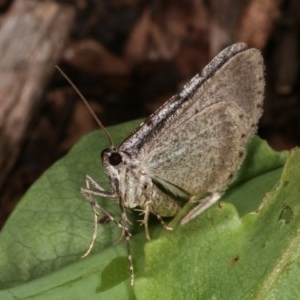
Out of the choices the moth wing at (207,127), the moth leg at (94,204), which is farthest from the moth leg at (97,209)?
the moth wing at (207,127)

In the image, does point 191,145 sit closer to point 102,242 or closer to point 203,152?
point 203,152

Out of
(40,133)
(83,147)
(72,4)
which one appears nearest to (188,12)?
(72,4)

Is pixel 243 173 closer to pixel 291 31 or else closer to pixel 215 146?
pixel 215 146

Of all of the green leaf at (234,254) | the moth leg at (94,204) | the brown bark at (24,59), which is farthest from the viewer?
the brown bark at (24,59)

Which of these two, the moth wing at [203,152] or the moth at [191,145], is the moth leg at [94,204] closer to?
the moth at [191,145]

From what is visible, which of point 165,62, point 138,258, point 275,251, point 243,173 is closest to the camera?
point 275,251

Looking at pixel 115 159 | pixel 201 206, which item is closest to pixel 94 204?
pixel 115 159
